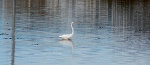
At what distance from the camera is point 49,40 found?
2156cm

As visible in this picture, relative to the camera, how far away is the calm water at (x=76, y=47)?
1543 cm

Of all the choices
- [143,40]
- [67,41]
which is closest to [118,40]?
[143,40]

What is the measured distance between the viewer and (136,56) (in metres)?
17.0

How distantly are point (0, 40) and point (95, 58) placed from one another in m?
6.30

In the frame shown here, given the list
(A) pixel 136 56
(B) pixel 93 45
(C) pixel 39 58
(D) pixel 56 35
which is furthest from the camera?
(D) pixel 56 35

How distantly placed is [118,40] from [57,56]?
6749mm

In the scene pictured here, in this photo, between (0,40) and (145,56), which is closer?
(145,56)

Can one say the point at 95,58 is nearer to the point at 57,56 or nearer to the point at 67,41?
the point at 57,56

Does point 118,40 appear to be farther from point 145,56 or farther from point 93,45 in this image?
point 145,56

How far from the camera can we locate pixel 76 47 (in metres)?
19.4

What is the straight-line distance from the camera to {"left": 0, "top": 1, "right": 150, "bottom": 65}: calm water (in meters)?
15.4

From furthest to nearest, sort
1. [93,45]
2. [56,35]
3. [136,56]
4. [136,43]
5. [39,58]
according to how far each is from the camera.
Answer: [56,35], [136,43], [93,45], [136,56], [39,58]

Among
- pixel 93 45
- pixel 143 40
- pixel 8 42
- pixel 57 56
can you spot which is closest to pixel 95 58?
pixel 57 56

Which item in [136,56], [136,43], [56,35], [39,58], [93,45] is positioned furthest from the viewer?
[56,35]
